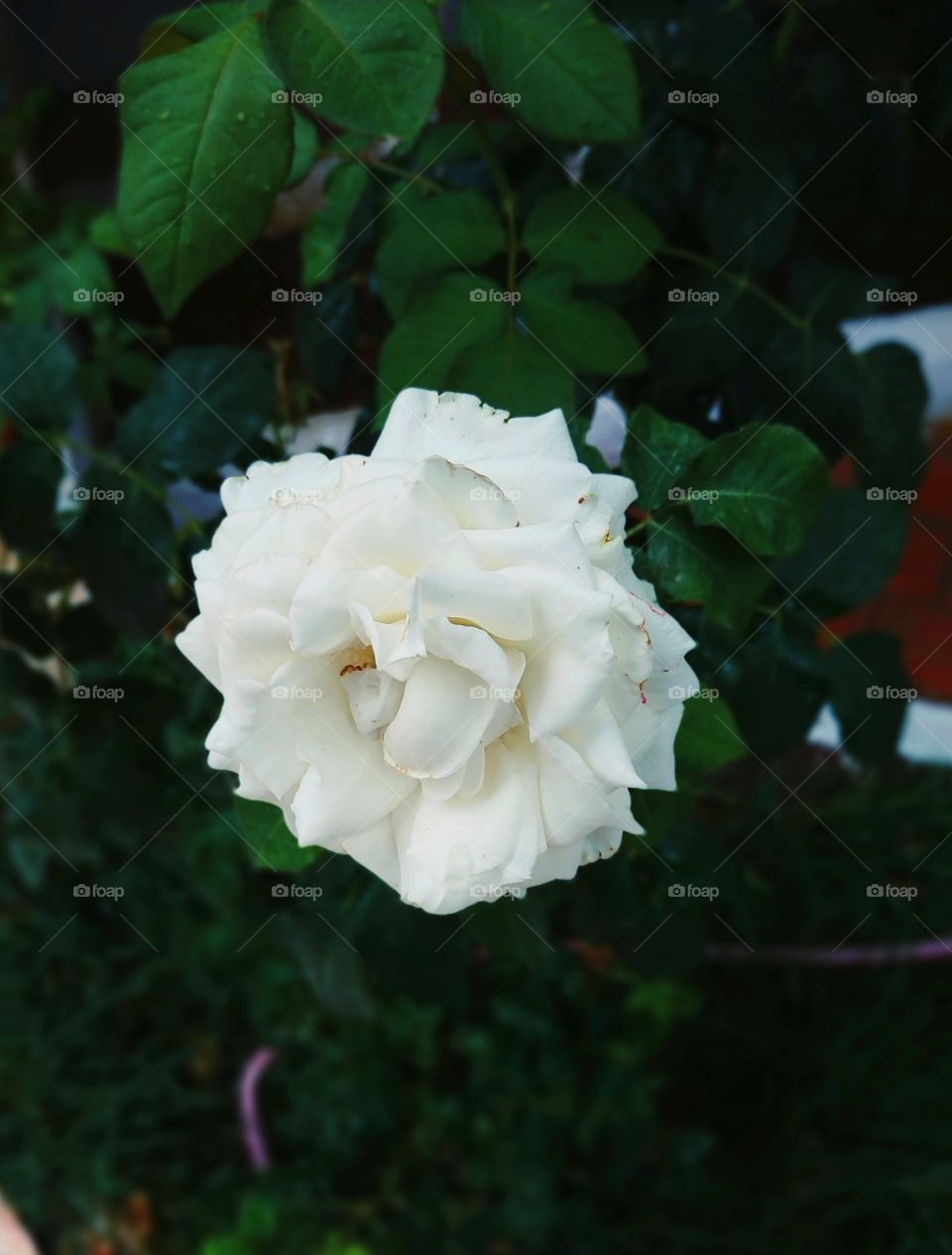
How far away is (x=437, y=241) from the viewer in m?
0.55

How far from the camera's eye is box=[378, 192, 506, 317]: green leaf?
1.82 feet

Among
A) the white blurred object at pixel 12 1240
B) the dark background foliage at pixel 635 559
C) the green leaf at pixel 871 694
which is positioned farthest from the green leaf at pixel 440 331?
the white blurred object at pixel 12 1240

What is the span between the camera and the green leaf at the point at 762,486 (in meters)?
0.44

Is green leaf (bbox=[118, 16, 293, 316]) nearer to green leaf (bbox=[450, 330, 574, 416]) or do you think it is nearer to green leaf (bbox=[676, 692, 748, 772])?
green leaf (bbox=[450, 330, 574, 416])

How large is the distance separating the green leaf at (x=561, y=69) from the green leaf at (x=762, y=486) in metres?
0.16

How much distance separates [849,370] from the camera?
65cm

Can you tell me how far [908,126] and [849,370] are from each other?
210 millimetres

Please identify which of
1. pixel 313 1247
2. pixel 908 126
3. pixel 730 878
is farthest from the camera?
pixel 313 1247

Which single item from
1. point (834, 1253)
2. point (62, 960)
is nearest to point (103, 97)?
point (62, 960)

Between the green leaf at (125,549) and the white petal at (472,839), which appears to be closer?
the white petal at (472,839)

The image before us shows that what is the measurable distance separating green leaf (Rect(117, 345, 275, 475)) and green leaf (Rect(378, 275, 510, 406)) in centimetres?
12

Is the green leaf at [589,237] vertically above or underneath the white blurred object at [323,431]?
above

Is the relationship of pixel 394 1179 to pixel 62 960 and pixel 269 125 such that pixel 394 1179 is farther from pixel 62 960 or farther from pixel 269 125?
pixel 269 125

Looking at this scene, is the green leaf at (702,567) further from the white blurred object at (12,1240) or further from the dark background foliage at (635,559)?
the white blurred object at (12,1240)
